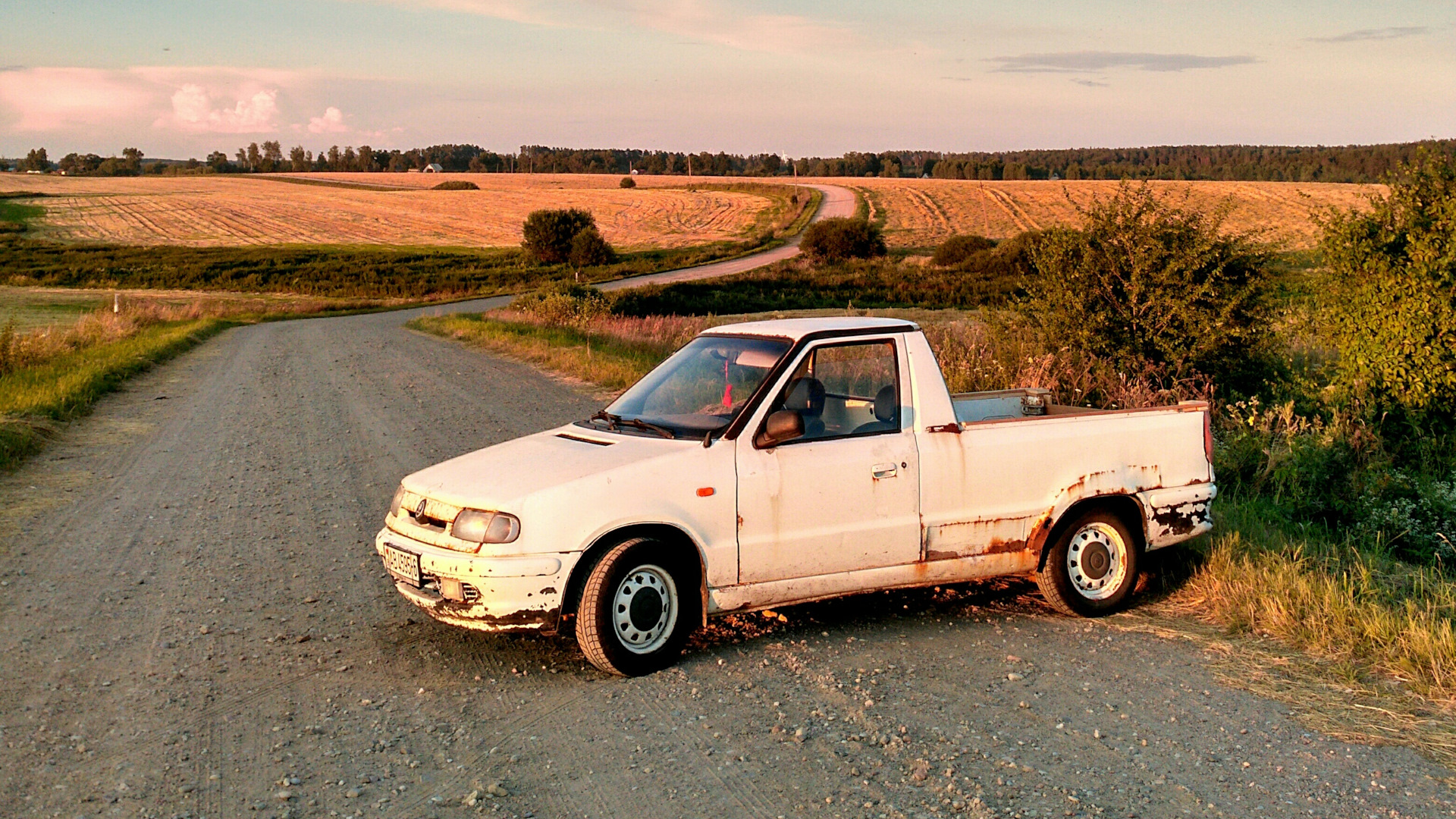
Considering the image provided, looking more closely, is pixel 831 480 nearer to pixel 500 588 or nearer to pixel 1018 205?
pixel 500 588

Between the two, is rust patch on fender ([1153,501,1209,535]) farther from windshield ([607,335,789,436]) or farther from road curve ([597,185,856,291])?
road curve ([597,185,856,291])

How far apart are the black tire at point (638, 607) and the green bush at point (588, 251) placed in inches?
2447

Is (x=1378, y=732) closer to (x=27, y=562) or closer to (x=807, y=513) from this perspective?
(x=807, y=513)

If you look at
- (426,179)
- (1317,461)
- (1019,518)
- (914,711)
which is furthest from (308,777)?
(426,179)

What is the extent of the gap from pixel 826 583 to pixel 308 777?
2.65 metres

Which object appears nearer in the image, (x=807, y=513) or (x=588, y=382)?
(x=807, y=513)

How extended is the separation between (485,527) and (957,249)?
6144 cm

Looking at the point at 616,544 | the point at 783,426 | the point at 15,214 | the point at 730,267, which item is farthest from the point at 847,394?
the point at 15,214

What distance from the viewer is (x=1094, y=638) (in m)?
6.05

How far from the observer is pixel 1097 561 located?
6.49 meters

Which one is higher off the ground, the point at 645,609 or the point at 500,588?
the point at 500,588

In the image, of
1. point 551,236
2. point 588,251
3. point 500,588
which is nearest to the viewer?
point 500,588

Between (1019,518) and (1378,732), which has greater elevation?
(1019,518)

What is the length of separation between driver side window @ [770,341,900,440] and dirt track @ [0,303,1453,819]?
43.7 inches
